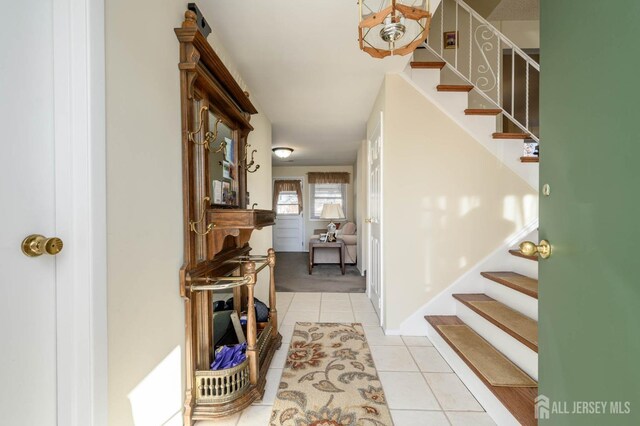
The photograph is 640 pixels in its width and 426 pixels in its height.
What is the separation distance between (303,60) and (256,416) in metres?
2.51

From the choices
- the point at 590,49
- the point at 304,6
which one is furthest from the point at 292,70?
the point at 590,49

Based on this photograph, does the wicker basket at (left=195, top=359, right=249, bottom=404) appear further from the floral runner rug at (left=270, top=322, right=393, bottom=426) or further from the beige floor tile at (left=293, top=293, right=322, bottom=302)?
the beige floor tile at (left=293, top=293, right=322, bottom=302)

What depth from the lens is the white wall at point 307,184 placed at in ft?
26.0

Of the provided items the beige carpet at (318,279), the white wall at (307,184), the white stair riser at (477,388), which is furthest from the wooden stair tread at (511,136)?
the white wall at (307,184)

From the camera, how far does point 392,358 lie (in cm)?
210

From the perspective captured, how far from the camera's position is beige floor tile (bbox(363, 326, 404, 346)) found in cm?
234

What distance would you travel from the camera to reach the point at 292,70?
2.39 metres

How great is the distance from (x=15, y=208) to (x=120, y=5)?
78 centimetres

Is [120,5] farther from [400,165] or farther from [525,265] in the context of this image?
[525,265]

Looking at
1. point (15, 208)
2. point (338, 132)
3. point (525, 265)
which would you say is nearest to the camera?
point (15, 208)

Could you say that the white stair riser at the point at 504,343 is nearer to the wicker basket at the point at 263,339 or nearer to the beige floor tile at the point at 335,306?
A: the beige floor tile at the point at 335,306

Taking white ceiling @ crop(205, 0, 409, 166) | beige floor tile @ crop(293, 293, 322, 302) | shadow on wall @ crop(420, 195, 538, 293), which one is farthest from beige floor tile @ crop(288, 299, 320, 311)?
white ceiling @ crop(205, 0, 409, 166)

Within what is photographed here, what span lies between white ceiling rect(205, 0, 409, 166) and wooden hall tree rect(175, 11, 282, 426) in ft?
1.46

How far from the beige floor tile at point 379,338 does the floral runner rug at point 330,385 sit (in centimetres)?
6
